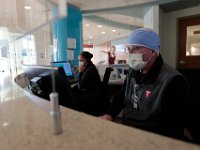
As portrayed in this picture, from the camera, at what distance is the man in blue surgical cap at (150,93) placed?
1.06 m

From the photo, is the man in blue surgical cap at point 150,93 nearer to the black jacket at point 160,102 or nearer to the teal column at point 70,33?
the black jacket at point 160,102

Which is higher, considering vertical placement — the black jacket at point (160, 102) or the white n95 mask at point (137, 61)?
the white n95 mask at point (137, 61)

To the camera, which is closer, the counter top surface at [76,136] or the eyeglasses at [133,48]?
the counter top surface at [76,136]

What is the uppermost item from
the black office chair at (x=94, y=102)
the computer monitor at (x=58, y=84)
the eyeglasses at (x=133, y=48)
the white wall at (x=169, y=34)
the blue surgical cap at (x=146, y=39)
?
the white wall at (x=169, y=34)

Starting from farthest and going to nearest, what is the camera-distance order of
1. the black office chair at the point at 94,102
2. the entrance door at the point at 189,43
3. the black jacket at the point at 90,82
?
the entrance door at the point at 189,43, the black jacket at the point at 90,82, the black office chair at the point at 94,102

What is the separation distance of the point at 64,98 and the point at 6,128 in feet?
0.97

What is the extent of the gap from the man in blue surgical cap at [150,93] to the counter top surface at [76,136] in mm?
549

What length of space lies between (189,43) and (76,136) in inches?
187

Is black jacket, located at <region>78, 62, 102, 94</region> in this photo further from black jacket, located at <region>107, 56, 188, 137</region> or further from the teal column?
the teal column

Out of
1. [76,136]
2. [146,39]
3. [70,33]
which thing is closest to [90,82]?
[146,39]

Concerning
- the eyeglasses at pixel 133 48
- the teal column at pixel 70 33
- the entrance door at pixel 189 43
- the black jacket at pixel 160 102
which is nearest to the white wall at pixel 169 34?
the entrance door at pixel 189 43

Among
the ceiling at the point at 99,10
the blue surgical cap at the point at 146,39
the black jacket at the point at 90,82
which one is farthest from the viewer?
the black jacket at the point at 90,82

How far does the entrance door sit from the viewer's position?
14.5 ft

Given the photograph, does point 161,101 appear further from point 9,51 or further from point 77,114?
point 9,51
